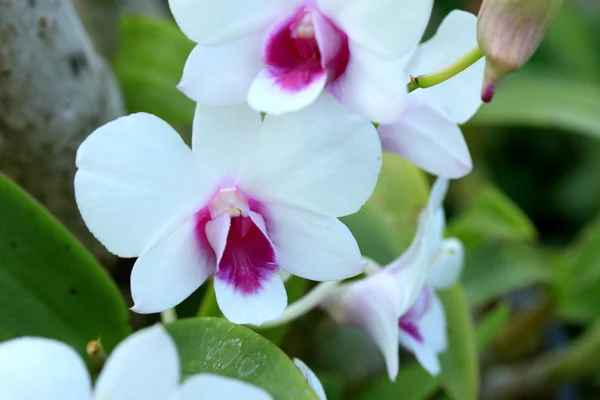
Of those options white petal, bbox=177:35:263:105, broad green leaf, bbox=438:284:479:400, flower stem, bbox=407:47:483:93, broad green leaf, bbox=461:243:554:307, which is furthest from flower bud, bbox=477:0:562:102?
broad green leaf, bbox=461:243:554:307

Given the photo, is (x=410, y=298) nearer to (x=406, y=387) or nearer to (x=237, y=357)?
(x=237, y=357)

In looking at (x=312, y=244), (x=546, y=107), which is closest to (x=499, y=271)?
(x=546, y=107)

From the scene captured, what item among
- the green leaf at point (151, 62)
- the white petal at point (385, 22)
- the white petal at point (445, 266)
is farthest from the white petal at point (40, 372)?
the green leaf at point (151, 62)

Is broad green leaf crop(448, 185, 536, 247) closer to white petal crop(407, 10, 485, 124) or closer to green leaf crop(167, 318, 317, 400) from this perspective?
white petal crop(407, 10, 485, 124)

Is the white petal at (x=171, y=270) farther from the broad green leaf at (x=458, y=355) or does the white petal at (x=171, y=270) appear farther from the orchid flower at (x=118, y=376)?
the broad green leaf at (x=458, y=355)

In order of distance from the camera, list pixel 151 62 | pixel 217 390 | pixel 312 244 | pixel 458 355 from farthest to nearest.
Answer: pixel 151 62
pixel 458 355
pixel 312 244
pixel 217 390
